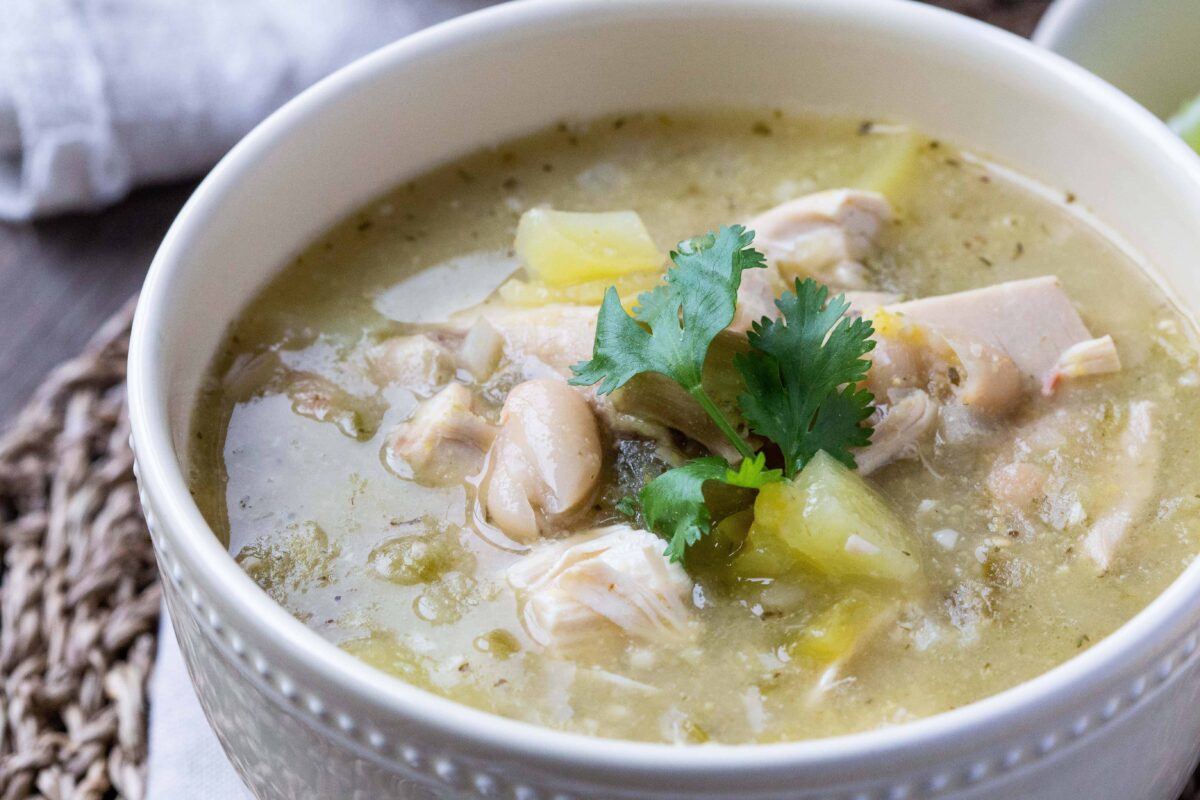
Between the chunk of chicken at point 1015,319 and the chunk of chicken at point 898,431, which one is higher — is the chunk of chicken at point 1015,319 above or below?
above

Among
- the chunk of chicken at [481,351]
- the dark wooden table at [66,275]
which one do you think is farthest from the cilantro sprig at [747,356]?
the dark wooden table at [66,275]

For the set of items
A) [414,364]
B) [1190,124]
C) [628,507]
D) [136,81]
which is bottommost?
[136,81]

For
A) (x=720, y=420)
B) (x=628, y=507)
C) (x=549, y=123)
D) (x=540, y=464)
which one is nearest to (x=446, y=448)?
(x=540, y=464)

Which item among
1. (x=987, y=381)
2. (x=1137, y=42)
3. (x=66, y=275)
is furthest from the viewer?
(x=66, y=275)

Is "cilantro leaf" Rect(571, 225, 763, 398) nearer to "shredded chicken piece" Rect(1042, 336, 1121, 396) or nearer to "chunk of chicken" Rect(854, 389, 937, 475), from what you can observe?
"chunk of chicken" Rect(854, 389, 937, 475)

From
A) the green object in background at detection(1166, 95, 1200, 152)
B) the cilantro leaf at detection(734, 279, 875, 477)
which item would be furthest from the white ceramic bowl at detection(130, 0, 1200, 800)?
the green object in background at detection(1166, 95, 1200, 152)

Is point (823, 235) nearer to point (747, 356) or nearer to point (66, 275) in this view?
point (747, 356)

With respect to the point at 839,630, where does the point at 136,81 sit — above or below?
below

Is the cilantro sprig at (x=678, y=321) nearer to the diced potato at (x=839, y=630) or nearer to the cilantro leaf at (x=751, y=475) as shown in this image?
the cilantro leaf at (x=751, y=475)
